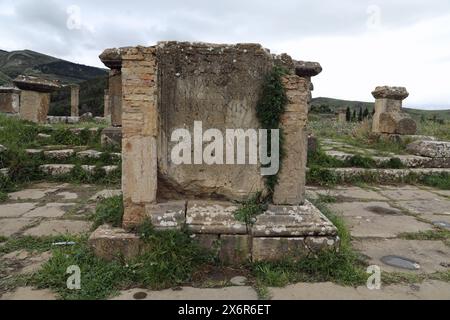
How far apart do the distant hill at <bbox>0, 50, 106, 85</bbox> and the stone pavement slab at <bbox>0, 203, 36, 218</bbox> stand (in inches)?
1638

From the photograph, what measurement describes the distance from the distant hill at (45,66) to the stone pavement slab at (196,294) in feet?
146

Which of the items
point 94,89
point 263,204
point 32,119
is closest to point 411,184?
point 263,204

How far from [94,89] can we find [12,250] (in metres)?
33.0

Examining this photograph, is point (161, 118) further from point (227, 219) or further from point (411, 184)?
point (411, 184)

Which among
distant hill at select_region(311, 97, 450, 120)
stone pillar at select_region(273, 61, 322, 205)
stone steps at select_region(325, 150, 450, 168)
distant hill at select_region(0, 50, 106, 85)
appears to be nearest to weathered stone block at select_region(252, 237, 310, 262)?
stone pillar at select_region(273, 61, 322, 205)

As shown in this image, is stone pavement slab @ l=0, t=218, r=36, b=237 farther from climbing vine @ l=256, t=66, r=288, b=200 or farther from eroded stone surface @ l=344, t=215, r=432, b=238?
eroded stone surface @ l=344, t=215, r=432, b=238

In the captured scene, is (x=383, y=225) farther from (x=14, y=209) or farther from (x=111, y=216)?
(x=14, y=209)

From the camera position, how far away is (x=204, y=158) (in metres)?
3.16

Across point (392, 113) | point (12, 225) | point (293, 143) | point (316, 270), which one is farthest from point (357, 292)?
point (392, 113)

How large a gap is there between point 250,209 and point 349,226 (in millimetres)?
1445

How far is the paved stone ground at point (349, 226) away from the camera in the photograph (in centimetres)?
239

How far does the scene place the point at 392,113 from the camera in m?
8.51

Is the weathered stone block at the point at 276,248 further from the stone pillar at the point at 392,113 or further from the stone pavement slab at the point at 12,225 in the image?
the stone pillar at the point at 392,113
